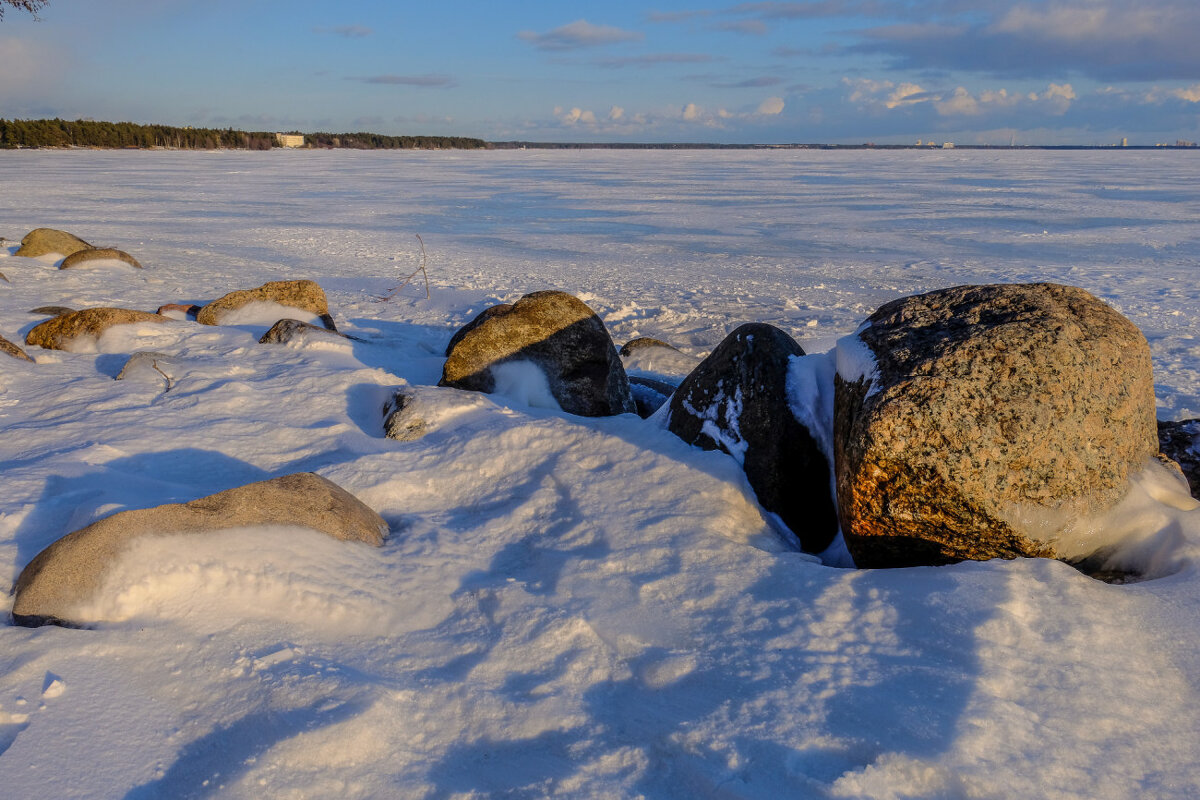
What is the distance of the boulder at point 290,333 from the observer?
5.29 m

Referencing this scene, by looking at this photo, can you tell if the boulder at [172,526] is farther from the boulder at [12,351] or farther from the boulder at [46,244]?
the boulder at [46,244]

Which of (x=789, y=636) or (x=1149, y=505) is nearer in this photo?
(x=789, y=636)

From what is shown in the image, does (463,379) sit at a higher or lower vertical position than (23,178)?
lower

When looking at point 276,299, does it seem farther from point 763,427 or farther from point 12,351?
point 763,427

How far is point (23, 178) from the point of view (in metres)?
26.0

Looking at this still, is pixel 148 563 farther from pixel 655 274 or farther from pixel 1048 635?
pixel 655 274

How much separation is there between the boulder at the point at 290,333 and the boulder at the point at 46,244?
6.21 m

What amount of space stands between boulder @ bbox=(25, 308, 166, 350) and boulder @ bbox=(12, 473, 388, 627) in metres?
3.60

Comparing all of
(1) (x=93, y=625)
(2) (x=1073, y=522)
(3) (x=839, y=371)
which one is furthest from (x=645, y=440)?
(1) (x=93, y=625)

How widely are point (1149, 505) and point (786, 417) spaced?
1.42 m

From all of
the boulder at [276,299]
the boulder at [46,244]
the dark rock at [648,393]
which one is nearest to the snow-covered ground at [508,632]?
the boulder at [276,299]

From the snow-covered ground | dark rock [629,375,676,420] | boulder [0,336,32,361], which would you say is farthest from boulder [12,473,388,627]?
boulder [0,336,32,361]

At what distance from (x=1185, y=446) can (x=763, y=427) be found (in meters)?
2.07

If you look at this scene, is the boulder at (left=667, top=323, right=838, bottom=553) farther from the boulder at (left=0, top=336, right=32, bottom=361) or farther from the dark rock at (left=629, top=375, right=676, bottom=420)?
the boulder at (left=0, top=336, right=32, bottom=361)
